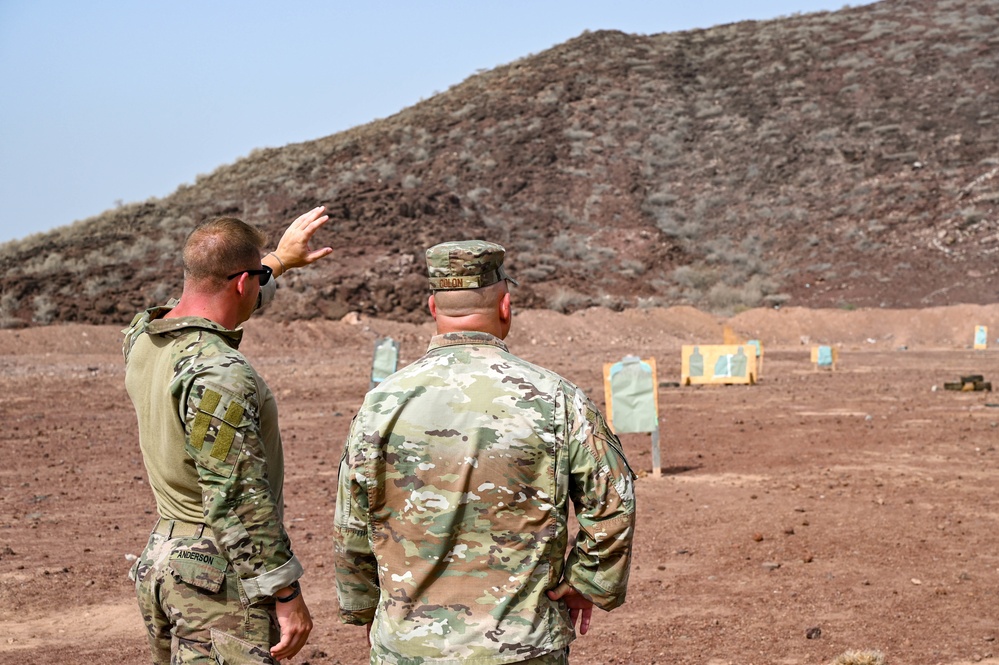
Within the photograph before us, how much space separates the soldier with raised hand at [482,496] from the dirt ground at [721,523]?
10.2ft

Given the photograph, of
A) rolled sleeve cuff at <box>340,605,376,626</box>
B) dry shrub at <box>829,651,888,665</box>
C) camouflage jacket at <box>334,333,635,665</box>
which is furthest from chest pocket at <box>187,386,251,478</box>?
dry shrub at <box>829,651,888,665</box>

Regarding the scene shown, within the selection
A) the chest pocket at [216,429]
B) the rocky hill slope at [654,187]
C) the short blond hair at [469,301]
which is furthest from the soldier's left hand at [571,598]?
the rocky hill slope at [654,187]

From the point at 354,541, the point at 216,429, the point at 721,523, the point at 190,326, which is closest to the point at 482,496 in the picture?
the point at 354,541

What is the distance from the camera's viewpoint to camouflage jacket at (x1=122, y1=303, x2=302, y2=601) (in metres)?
2.82

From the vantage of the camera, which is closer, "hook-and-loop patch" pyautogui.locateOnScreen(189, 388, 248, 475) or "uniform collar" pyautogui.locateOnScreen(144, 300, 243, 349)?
"hook-and-loop patch" pyautogui.locateOnScreen(189, 388, 248, 475)

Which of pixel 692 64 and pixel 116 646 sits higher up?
pixel 692 64

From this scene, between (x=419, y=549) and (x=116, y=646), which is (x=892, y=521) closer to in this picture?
(x=116, y=646)

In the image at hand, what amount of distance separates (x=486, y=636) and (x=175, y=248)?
136ft

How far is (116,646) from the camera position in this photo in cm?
597

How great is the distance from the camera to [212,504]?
2809 mm

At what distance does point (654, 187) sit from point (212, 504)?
56.8 metres

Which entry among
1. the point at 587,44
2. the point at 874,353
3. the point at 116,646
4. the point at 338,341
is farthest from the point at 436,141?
the point at 116,646

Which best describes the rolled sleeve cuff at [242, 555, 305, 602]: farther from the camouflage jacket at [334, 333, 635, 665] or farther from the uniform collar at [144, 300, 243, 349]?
the uniform collar at [144, 300, 243, 349]

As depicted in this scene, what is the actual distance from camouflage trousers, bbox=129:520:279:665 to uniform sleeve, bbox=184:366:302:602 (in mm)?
69
